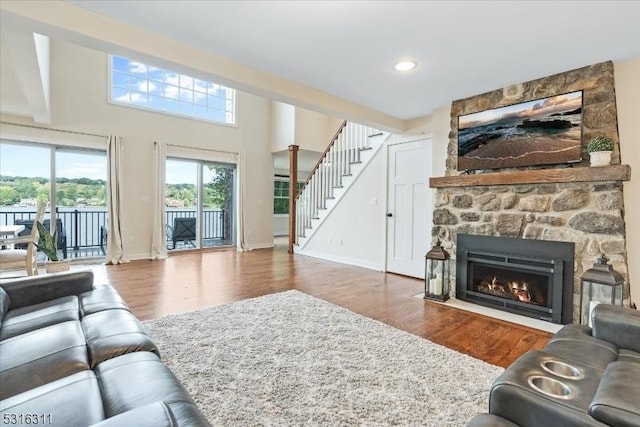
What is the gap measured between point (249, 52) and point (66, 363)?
253 cm

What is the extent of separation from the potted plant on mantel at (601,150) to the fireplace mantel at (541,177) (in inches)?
2.3

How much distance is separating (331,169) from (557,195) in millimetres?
4012

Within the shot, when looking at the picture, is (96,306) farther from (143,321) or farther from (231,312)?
(231,312)

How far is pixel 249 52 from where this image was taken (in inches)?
109

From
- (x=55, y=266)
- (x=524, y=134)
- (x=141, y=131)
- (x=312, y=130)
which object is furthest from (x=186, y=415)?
(x=312, y=130)

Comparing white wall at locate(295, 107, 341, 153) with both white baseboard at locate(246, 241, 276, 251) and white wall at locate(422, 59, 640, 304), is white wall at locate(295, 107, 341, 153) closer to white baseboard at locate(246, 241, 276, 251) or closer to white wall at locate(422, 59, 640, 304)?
white baseboard at locate(246, 241, 276, 251)

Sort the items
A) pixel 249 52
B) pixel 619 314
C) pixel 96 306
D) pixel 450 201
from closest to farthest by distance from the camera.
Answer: pixel 619 314, pixel 96 306, pixel 249 52, pixel 450 201

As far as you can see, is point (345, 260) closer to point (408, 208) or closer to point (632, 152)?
point (408, 208)

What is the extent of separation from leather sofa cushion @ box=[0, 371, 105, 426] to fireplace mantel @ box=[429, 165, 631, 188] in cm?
368

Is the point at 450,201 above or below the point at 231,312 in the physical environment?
above

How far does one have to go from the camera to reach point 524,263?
10.9 ft

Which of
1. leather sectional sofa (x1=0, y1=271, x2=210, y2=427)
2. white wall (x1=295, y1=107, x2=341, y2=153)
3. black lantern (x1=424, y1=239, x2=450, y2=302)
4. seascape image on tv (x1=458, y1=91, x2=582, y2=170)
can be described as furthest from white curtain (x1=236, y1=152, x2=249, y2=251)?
leather sectional sofa (x1=0, y1=271, x2=210, y2=427)

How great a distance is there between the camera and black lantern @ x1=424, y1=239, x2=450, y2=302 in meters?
3.80

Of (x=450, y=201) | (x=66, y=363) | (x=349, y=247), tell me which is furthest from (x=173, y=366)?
(x=349, y=247)
